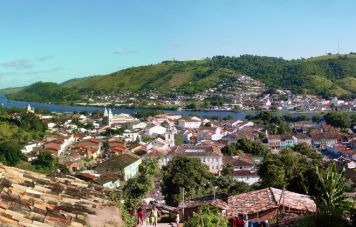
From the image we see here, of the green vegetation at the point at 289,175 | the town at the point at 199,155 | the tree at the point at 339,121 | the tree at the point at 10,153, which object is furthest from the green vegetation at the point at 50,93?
the green vegetation at the point at 289,175

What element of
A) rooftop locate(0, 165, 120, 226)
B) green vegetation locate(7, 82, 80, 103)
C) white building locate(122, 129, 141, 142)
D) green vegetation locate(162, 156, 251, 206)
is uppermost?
green vegetation locate(7, 82, 80, 103)

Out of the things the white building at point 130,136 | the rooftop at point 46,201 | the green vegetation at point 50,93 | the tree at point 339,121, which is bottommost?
the tree at point 339,121

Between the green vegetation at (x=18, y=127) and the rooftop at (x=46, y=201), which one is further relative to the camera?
the green vegetation at (x=18, y=127)

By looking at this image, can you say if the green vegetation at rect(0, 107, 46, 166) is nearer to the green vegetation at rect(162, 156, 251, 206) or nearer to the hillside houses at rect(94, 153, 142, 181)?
the hillside houses at rect(94, 153, 142, 181)

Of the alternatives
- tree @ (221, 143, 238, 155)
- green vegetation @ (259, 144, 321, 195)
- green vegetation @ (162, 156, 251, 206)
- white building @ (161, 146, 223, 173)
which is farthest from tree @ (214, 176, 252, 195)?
tree @ (221, 143, 238, 155)

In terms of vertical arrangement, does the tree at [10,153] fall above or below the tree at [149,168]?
below

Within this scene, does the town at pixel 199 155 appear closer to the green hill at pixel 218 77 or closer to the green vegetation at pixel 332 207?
the green vegetation at pixel 332 207

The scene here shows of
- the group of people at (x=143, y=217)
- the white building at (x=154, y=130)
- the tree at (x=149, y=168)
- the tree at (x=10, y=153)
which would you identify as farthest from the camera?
the white building at (x=154, y=130)
